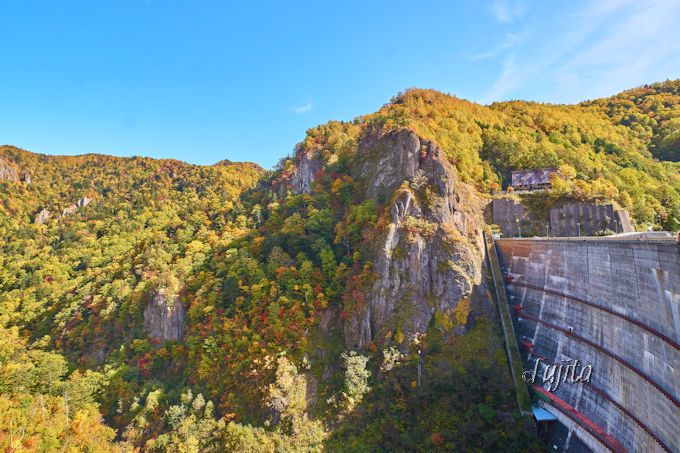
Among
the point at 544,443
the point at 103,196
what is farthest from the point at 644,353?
the point at 103,196

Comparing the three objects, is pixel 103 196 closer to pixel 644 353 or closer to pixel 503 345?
pixel 503 345

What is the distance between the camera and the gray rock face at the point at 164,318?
5753 centimetres

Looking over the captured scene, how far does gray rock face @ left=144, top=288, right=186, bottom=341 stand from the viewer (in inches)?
2265

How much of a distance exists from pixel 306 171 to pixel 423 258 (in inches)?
1664

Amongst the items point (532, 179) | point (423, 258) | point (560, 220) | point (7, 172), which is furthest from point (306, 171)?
point (7, 172)

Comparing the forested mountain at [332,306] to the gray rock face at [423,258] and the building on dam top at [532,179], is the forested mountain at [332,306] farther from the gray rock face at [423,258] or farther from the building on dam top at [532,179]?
the building on dam top at [532,179]

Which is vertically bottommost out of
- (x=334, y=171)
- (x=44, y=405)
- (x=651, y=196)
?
(x=44, y=405)

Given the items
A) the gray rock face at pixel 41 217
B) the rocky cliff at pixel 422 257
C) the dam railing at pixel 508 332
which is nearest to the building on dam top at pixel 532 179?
the rocky cliff at pixel 422 257

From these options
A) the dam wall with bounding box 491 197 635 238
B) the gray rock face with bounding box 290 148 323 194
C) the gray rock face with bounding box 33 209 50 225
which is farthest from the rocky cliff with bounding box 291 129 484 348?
the gray rock face with bounding box 33 209 50 225

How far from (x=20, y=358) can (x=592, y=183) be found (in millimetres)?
102121

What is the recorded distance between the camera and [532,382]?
3750 cm

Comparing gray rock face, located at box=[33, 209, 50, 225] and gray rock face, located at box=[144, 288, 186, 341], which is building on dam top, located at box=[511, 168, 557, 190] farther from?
gray rock face, located at box=[33, 209, 50, 225]

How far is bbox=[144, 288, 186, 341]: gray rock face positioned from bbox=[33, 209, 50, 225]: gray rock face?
101m

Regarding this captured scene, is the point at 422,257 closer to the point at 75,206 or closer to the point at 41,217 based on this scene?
the point at 41,217
